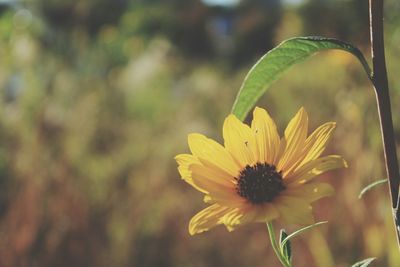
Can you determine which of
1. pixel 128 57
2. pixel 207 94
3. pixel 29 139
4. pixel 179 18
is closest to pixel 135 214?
pixel 29 139

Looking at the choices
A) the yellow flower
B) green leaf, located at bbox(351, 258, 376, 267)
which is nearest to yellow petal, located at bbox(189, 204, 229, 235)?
the yellow flower

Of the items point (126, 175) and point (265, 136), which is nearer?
point (265, 136)

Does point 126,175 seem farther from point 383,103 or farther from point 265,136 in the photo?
point 383,103

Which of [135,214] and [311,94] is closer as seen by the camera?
[135,214]

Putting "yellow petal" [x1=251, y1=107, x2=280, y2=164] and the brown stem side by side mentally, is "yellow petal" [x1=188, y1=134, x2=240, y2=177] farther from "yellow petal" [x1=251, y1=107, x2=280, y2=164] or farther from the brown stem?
the brown stem

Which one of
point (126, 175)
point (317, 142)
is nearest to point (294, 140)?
point (317, 142)

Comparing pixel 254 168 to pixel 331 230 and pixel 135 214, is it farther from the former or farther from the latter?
pixel 135 214
